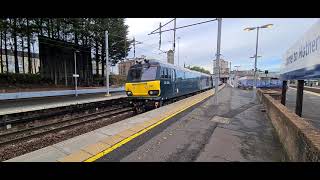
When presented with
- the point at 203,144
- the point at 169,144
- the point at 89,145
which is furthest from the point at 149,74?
the point at 89,145

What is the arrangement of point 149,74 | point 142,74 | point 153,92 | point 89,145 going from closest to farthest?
point 89,145 → point 153,92 → point 149,74 → point 142,74

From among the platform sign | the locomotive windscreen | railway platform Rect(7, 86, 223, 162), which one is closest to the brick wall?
the platform sign

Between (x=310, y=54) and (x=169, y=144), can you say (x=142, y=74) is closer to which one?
(x=169, y=144)

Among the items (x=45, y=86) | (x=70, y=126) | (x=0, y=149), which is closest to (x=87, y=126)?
(x=70, y=126)

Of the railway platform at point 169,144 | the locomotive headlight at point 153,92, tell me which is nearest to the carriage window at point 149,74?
the locomotive headlight at point 153,92

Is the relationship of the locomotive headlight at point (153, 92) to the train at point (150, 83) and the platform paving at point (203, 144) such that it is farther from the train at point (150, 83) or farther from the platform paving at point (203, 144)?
the platform paving at point (203, 144)

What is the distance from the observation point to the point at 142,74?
12.6m

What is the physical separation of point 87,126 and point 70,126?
0.78 m

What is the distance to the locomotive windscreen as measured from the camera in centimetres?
1223

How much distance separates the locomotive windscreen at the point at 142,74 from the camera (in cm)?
1223
